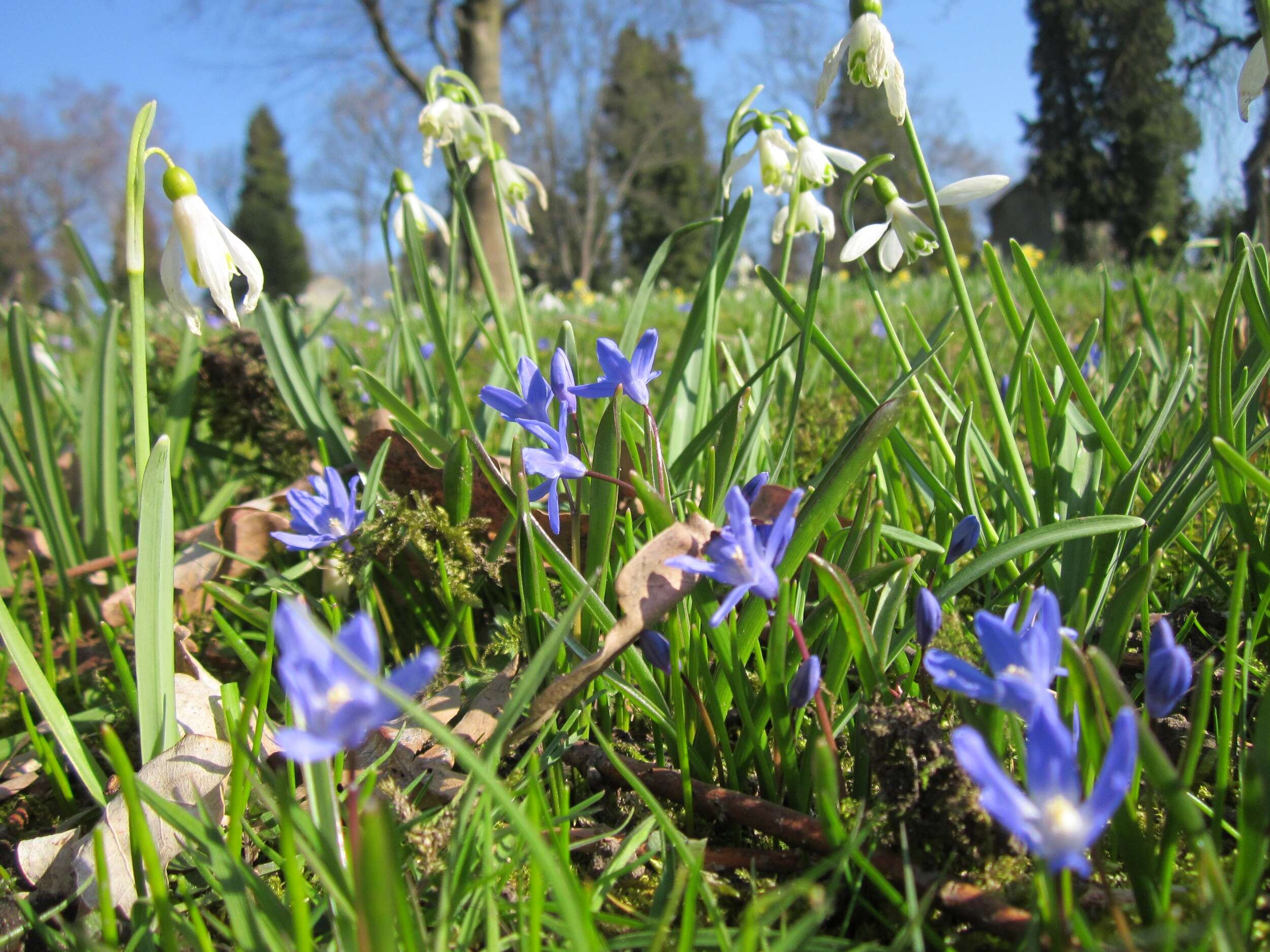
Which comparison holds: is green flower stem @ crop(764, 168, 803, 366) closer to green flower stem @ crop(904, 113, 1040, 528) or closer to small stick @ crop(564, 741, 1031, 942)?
green flower stem @ crop(904, 113, 1040, 528)

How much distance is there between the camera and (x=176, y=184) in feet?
3.32

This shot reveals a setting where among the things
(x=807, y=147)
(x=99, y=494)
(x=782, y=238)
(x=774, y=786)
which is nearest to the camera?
(x=774, y=786)

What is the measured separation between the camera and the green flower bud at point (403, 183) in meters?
1.95

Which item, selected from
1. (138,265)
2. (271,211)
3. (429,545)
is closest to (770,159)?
(429,545)

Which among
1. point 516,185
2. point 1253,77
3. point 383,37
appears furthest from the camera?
point 383,37

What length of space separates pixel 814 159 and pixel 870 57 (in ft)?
1.15

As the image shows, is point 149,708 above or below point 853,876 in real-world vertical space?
above

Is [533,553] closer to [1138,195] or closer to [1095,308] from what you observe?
[1095,308]

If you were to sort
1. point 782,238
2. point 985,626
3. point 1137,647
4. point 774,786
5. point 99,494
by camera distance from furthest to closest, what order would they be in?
point 99,494
point 782,238
point 1137,647
point 774,786
point 985,626

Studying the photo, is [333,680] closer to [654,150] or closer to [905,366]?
[905,366]

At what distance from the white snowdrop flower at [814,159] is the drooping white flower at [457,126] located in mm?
653

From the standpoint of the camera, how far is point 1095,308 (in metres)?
4.33

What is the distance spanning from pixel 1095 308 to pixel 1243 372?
3622mm

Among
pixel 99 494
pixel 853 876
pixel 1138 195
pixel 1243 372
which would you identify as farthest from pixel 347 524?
pixel 1138 195
